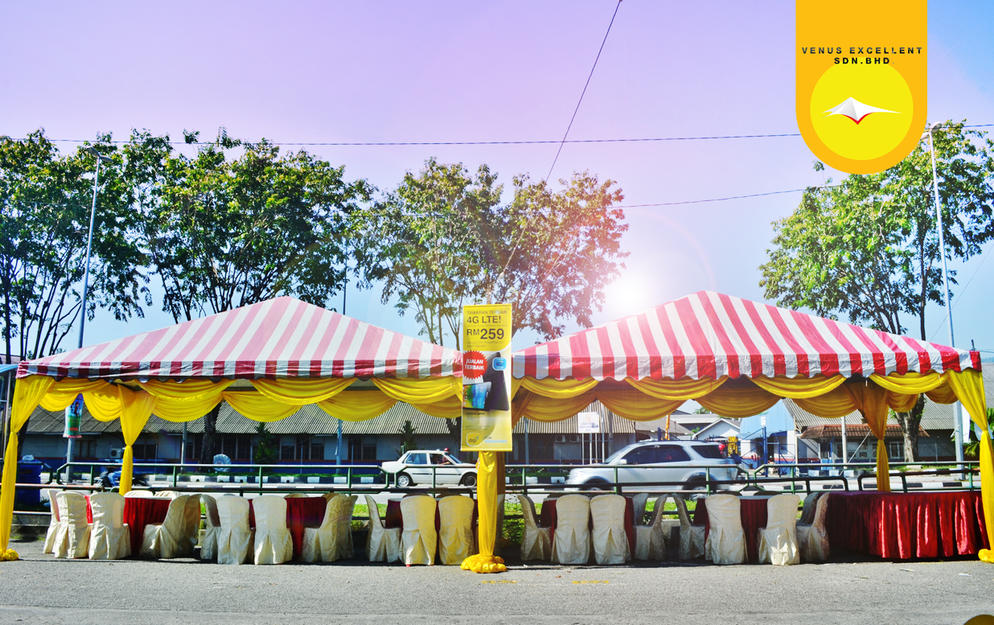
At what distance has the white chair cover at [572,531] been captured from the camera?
31.8 ft

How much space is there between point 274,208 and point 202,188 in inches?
97.0

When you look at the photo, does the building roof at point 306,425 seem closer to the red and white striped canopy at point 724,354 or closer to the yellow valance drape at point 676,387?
the yellow valance drape at point 676,387

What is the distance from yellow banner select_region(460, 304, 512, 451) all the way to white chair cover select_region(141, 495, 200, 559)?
4.23 metres

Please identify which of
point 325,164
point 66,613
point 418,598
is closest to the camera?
point 66,613

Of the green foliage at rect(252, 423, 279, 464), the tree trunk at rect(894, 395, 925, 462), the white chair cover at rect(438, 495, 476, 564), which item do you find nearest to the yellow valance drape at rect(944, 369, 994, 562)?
the white chair cover at rect(438, 495, 476, 564)

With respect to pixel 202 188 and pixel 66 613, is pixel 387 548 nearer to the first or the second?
pixel 66 613

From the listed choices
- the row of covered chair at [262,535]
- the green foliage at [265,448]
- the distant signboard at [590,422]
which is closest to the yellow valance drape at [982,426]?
the row of covered chair at [262,535]

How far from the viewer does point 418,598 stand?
7.42m

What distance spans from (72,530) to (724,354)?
9.03 m

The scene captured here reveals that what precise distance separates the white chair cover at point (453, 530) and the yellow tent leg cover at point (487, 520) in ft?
1.50

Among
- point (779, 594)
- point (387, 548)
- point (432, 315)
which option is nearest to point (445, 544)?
point (387, 548)

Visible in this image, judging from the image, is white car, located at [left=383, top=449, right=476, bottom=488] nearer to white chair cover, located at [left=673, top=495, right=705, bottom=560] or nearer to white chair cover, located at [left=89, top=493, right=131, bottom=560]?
white chair cover, located at [left=673, top=495, right=705, bottom=560]

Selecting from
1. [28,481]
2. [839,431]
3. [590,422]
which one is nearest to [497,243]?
[590,422]

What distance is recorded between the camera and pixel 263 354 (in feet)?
33.6
